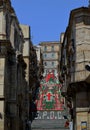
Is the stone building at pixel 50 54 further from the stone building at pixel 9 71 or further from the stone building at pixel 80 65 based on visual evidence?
the stone building at pixel 80 65

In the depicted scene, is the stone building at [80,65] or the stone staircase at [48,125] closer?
the stone building at [80,65]

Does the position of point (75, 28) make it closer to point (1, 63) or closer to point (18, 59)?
point (1, 63)

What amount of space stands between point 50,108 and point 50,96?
10751mm

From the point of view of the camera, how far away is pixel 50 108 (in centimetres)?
8581

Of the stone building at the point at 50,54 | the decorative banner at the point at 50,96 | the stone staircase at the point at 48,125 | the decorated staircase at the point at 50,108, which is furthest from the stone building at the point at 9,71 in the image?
the stone building at the point at 50,54

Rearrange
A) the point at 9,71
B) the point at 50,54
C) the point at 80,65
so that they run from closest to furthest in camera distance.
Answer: the point at 80,65 < the point at 9,71 < the point at 50,54

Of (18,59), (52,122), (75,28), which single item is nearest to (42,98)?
(52,122)

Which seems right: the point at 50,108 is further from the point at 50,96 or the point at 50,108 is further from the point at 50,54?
the point at 50,54

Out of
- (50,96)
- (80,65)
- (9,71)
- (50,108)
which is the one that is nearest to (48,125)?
(9,71)

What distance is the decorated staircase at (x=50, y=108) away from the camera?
204 feet

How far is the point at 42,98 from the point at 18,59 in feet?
149

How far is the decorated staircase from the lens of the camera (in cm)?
6206

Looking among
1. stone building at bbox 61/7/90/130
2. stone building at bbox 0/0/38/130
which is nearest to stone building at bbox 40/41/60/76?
stone building at bbox 0/0/38/130

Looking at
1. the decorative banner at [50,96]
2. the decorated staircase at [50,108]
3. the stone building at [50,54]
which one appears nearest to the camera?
the decorated staircase at [50,108]
